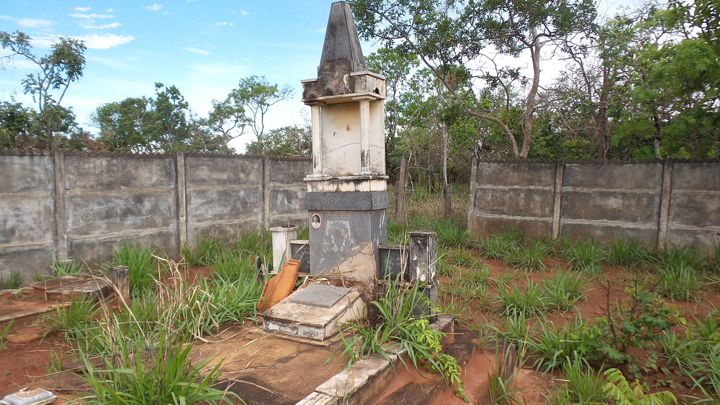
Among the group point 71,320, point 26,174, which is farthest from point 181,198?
point 71,320

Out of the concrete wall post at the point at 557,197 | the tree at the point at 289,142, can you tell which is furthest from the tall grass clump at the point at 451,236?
the tree at the point at 289,142

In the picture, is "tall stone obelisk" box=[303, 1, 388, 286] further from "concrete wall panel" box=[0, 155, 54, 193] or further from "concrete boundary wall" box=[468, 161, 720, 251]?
"concrete boundary wall" box=[468, 161, 720, 251]

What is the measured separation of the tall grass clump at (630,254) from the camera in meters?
7.04

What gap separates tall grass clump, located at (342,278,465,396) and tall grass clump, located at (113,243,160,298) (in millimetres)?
2824

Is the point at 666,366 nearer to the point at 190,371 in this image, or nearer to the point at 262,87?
the point at 190,371

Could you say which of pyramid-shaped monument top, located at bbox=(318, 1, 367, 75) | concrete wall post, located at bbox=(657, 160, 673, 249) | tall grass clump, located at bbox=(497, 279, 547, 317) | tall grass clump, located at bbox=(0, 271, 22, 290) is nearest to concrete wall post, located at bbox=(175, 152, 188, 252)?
tall grass clump, located at bbox=(0, 271, 22, 290)

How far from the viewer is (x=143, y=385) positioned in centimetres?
242

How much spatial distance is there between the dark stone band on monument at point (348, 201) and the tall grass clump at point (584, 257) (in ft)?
13.1

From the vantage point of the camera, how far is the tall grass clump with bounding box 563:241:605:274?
697 cm

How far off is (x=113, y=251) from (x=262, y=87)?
61.6 ft

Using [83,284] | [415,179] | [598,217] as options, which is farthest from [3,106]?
[598,217]

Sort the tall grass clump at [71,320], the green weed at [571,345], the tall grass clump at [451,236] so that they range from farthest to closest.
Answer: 1. the tall grass clump at [451,236]
2. the tall grass clump at [71,320]
3. the green weed at [571,345]

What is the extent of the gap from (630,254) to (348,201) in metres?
5.20

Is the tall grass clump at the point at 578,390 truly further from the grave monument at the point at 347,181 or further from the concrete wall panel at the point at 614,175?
the concrete wall panel at the point at 614,175
